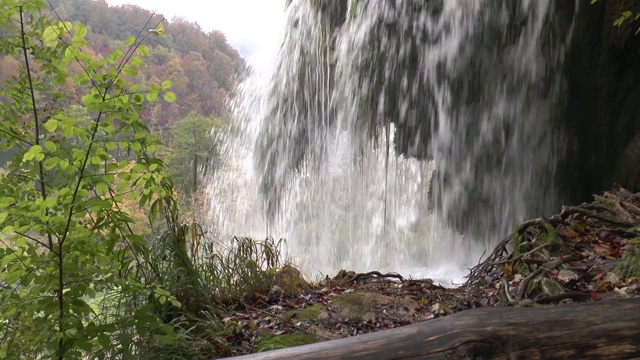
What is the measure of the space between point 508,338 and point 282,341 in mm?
1830

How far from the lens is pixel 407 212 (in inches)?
655

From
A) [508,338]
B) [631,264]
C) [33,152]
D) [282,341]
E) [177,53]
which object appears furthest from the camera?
[177,53]

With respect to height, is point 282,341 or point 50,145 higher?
point 50,145

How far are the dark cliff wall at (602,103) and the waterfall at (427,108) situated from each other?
0.80 ft

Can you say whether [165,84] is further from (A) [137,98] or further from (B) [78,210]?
(B) [78,210]

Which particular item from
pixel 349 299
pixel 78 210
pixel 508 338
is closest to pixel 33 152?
pixel 78 210

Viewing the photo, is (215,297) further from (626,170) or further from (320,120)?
(320,120)

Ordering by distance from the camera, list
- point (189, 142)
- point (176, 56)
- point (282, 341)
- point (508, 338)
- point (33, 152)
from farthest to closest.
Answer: point (176, 56) < point (189, 142) < point (282, 341) < point (33, 152) < point (508, 338)

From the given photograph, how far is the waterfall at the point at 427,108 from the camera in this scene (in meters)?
8.18

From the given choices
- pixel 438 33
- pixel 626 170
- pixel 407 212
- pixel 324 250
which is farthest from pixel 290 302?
pixel 407 212

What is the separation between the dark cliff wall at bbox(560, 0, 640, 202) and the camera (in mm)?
6836

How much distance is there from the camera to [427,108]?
30.7 feet

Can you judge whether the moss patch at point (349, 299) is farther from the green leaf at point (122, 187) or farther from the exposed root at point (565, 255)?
the green leaf at point (122, 187)

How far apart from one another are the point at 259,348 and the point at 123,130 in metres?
1.52
